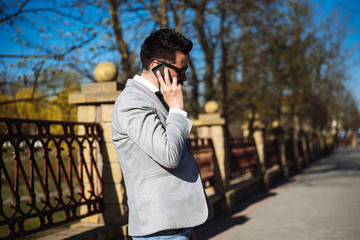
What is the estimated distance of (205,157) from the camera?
7.24 meters

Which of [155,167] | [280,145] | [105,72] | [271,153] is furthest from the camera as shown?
[280,145]

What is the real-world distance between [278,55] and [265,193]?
627cm

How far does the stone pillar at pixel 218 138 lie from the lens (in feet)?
25.4

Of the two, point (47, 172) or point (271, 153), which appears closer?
point (47, 172)

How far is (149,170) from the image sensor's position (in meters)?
1.78

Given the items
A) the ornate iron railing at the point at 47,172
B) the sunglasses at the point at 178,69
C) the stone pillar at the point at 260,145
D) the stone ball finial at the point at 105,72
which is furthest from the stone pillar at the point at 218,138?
the sunglasses at the point at 178,69

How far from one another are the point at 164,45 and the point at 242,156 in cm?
822

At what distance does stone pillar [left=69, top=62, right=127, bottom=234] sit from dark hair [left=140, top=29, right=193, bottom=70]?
2.46 m

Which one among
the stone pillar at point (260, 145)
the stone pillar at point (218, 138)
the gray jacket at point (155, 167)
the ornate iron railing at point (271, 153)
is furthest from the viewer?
the ornate iron railing at point (271, 153)

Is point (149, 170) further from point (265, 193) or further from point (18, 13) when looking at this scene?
point (265, 193)

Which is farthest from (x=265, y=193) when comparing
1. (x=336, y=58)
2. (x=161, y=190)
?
(x=336, y=58)

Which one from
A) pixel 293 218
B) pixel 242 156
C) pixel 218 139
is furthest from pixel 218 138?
pixel 242 156

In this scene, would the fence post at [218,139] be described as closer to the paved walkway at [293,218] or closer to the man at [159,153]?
the paved walkway at [293,218]

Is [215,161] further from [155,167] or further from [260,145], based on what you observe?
[155,167]
